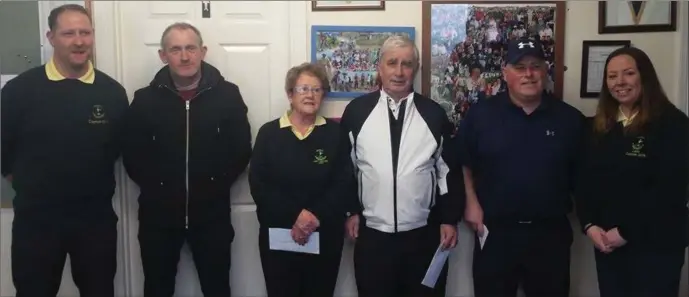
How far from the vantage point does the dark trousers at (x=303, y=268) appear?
2.43 meters

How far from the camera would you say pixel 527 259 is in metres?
2.39

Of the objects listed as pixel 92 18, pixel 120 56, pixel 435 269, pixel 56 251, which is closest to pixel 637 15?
pixel 435 269

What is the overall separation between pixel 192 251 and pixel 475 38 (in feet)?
5.57

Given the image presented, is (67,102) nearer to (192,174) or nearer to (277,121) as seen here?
(192,174)

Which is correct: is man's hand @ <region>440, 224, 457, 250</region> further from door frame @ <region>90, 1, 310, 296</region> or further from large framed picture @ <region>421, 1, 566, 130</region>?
door frame @ <region>90, 1, 310, 296</region>

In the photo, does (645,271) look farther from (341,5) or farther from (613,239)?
(341,5)

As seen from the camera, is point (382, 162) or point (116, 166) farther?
point (116, 166)

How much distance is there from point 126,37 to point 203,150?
0.72 metres

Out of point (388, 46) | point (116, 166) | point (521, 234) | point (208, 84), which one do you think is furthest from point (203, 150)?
point (521, 234)

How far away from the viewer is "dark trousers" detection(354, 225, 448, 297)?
2.37 m

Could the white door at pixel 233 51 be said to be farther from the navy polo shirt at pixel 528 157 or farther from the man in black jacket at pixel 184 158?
the navy polo shirt at pixel 528 157

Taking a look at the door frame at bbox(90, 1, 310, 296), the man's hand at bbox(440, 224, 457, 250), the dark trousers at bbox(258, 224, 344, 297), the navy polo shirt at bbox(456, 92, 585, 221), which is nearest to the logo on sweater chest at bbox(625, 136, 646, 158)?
the navy polo shirt at bbox(456, 92, 585, 221)

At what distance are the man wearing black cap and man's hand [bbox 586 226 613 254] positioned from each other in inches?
4.5

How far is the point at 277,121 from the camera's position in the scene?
8.23ft
